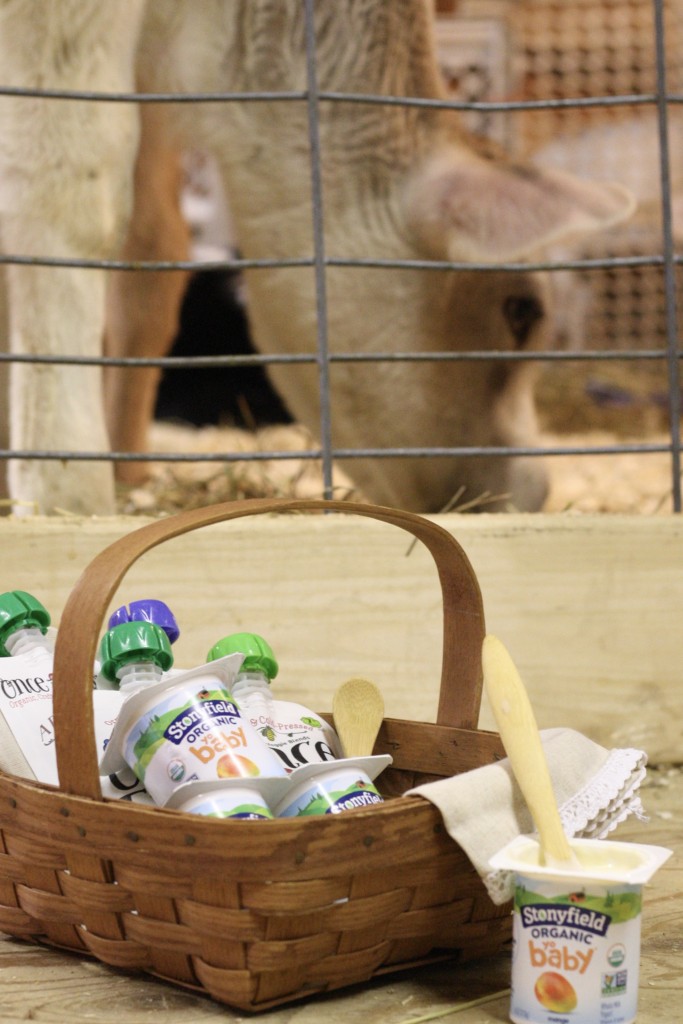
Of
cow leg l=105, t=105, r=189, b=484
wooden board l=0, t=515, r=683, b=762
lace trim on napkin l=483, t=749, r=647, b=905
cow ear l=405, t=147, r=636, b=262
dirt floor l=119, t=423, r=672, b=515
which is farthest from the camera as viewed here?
cow leg l=105, t=105, r=189, b=484

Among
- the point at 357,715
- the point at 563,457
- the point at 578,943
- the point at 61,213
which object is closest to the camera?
the point at 578,943

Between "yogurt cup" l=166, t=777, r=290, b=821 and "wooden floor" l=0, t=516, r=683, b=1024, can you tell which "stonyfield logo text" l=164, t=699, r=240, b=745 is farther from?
"wooden floor" l=0, t=516, r=683, b=1024

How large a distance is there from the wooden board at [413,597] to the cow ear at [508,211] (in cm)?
52

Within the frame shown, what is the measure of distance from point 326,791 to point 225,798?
6 centimetres

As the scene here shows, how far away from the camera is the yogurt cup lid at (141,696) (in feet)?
2.05

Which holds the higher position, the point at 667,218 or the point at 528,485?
the point at 667,218

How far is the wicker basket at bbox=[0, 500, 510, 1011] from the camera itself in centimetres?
57

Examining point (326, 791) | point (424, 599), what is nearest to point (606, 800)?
point (326, 791)

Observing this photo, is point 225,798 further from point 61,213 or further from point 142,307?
point 142,307

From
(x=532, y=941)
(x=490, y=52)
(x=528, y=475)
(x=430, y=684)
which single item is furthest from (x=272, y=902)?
(x=490, y=52)

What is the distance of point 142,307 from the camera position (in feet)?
7.54

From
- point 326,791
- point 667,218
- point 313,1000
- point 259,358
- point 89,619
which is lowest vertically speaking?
point 313,1000

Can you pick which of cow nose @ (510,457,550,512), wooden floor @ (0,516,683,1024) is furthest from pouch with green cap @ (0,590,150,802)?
cow nose @ (510,457,550,512)

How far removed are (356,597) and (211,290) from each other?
8.79 feet
